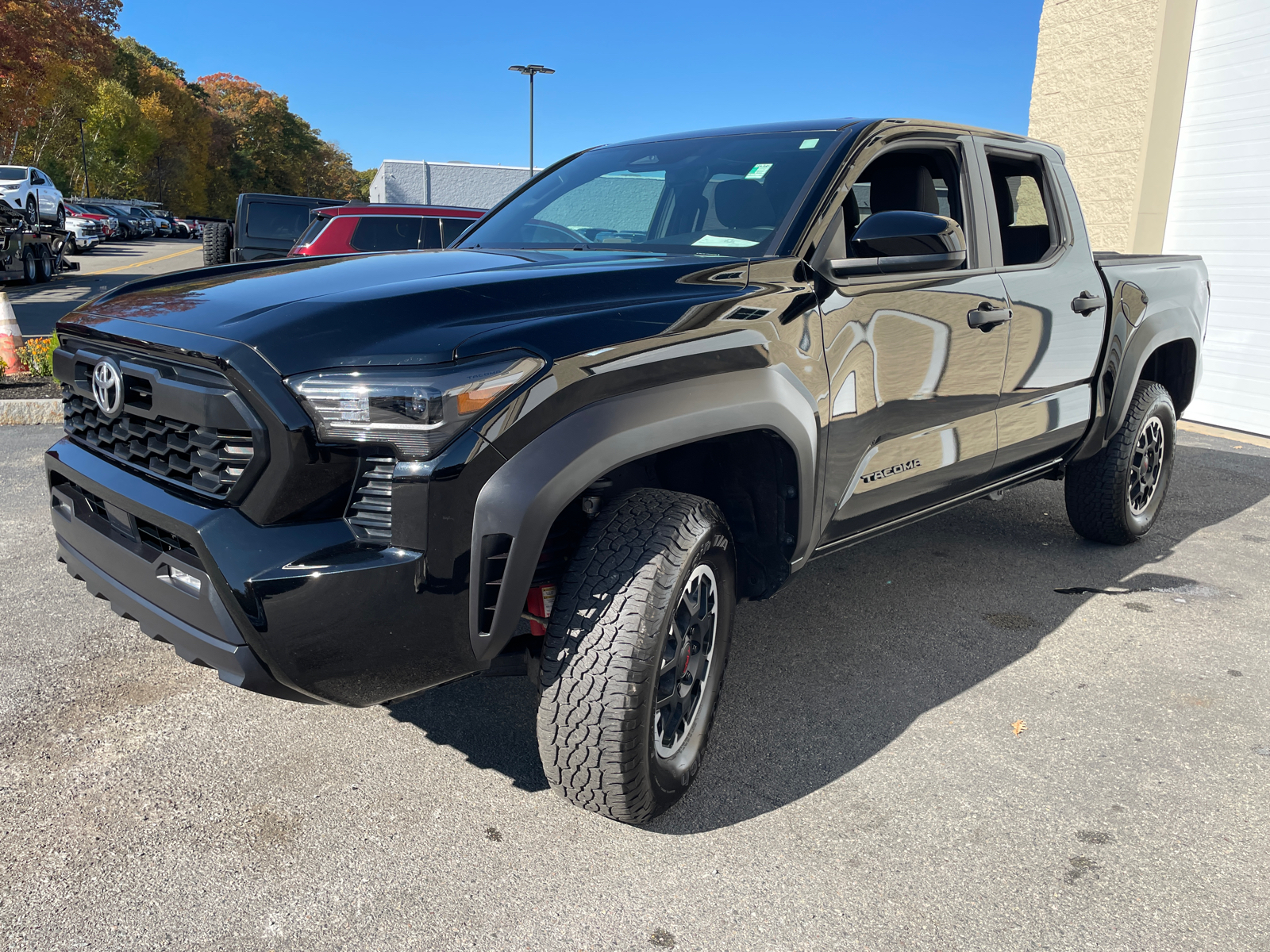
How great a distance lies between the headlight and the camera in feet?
6.40

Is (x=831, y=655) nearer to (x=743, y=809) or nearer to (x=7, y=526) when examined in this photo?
(x=743, y=809)

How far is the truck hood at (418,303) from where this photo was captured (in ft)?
6.66

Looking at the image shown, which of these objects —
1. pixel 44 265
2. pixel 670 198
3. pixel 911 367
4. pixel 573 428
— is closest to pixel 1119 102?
pixel 670 198

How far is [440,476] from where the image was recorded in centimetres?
194

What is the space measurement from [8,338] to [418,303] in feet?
27.4

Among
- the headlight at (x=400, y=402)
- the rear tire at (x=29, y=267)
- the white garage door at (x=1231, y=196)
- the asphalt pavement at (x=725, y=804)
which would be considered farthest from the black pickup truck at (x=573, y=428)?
the rear tire at (x=29, y=267)

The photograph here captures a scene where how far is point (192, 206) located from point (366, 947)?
278ft

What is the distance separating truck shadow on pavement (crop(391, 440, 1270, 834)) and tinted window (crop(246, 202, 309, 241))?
459 inches

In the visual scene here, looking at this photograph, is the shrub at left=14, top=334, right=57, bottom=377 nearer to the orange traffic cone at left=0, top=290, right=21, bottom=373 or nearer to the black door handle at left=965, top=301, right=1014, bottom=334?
the orange traffic cone at left=0, top=290, right=21, bottom=373

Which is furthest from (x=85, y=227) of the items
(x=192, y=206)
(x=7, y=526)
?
(x=192, y=206)

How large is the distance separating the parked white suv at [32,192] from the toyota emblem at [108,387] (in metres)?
22.8

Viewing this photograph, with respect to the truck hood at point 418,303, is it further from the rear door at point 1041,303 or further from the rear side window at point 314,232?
the rear side window at point 314,232

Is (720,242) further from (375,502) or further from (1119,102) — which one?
(1119,102)

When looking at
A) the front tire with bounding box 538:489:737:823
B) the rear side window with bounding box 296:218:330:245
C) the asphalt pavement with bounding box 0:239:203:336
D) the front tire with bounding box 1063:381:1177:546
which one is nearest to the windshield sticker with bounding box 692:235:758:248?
the front tire with bounding box 538:489:737:823
